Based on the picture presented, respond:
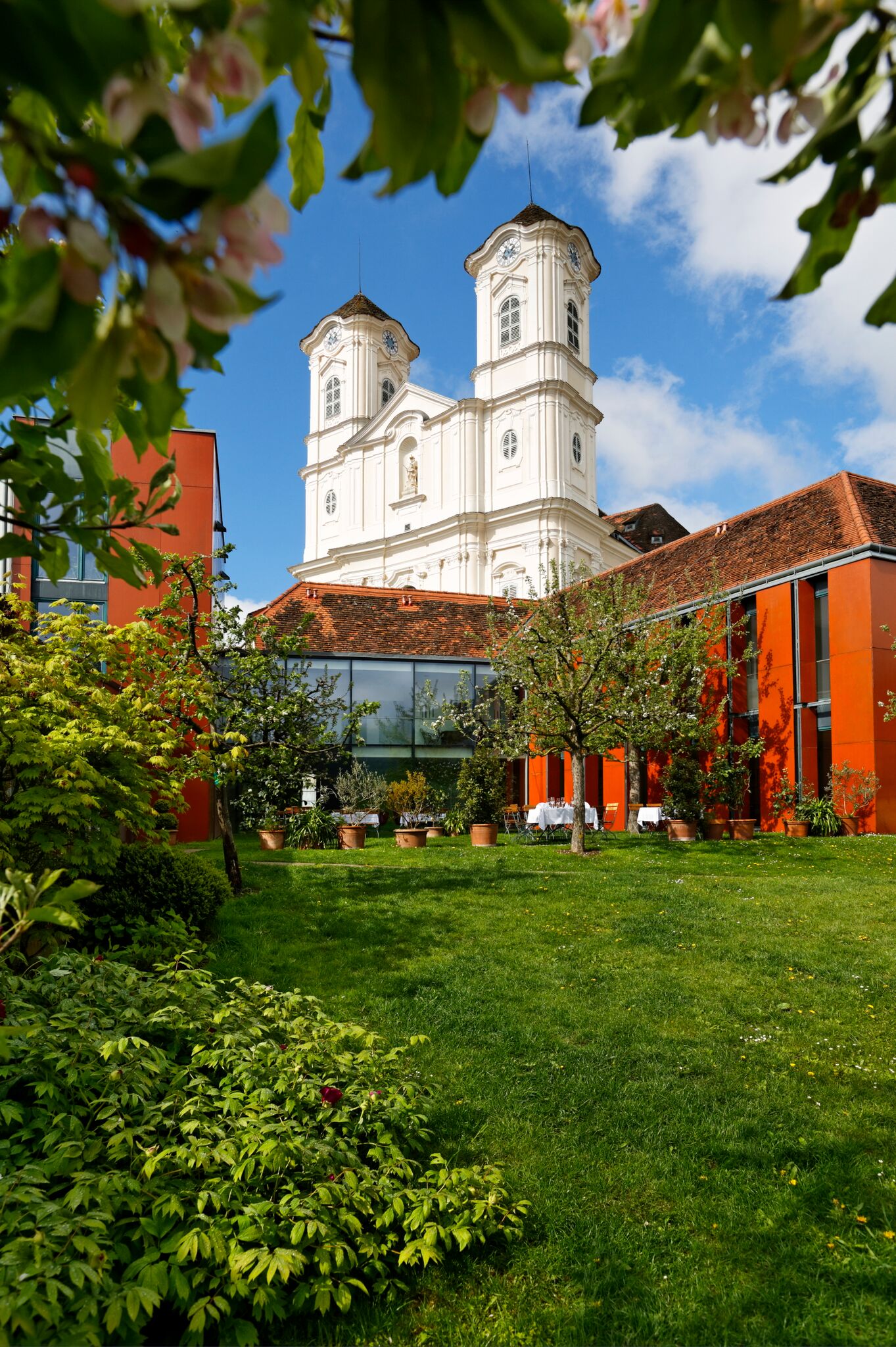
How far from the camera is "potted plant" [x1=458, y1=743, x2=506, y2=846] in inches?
767

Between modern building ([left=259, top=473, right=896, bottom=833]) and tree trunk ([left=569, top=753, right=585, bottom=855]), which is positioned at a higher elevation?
modern building ([left=259, top=473, right=896, bottom=833])

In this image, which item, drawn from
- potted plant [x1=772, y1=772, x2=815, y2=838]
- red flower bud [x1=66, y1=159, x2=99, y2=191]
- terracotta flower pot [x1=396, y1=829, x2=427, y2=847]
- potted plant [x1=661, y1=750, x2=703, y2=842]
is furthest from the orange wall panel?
red flower bud [x1=66, y1=159, x2=99, y2=191]

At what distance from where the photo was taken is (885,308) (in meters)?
1.06

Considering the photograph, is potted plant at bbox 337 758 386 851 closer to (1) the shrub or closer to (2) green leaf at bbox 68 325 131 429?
(1) the shrub

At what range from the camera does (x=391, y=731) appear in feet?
78.1

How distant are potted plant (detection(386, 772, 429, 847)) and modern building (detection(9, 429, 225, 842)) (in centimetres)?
449

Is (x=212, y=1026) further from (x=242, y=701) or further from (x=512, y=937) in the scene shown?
(x=242, y=701)

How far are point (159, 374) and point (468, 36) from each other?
0.39 metres

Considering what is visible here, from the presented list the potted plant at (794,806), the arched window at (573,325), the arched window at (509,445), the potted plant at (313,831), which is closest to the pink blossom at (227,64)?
the potted plant at (313,831)

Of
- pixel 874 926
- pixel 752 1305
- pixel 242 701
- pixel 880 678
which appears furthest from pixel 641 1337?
pixel 880 678

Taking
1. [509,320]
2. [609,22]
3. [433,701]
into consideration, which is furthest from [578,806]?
[509,320]

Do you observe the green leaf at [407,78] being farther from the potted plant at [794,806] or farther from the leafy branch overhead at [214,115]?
the potted plant at [794,806]

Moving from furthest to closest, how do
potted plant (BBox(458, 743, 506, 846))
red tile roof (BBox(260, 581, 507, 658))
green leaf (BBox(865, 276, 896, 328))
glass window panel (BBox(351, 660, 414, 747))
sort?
red tile roof (BBox(260, 581, 507, 658)), glass window panel (BBox(351, 660, 414, 747)), potted plant (BBox(458, 743, 506, 846)), green leaf (BBox(865, 276, 896, 328))

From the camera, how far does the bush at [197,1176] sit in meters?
2.71
